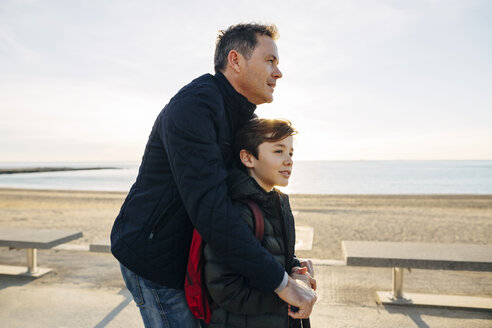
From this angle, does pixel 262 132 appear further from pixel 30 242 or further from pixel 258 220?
pixel 30 242

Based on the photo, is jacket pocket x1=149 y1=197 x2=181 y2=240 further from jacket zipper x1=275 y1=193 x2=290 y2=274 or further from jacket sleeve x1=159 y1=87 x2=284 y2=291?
jacket zipper x1=275 y1=193 x2=290 y2=274

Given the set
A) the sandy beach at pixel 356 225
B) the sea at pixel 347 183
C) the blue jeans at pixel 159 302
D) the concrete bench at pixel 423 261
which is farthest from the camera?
the sea at pixel 347 183

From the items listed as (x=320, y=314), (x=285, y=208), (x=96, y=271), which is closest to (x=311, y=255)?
(x=320, y=314)

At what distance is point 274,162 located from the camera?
1.75 m

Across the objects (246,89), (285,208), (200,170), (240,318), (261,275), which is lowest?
(240,318)

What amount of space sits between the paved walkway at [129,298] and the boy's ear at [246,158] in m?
2.67

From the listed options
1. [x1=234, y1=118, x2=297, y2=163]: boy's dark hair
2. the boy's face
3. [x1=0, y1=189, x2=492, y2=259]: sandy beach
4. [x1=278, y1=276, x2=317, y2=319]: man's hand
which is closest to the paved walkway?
[x1=0, y1=189, x2=492, y2=259]: sandy beach

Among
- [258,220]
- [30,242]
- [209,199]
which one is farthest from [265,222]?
[30,242]

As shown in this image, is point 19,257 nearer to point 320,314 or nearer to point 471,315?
point 320,314

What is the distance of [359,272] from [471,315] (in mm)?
1706

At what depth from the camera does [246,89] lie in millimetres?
1799

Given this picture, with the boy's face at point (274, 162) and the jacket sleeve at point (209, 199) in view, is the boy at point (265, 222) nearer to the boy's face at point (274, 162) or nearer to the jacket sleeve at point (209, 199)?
the boy's face at point (274, 162)

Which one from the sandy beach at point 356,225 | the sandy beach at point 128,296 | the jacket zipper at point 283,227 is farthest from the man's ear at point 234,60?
the sandy beach at point 356,225

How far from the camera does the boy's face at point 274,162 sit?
175cm
